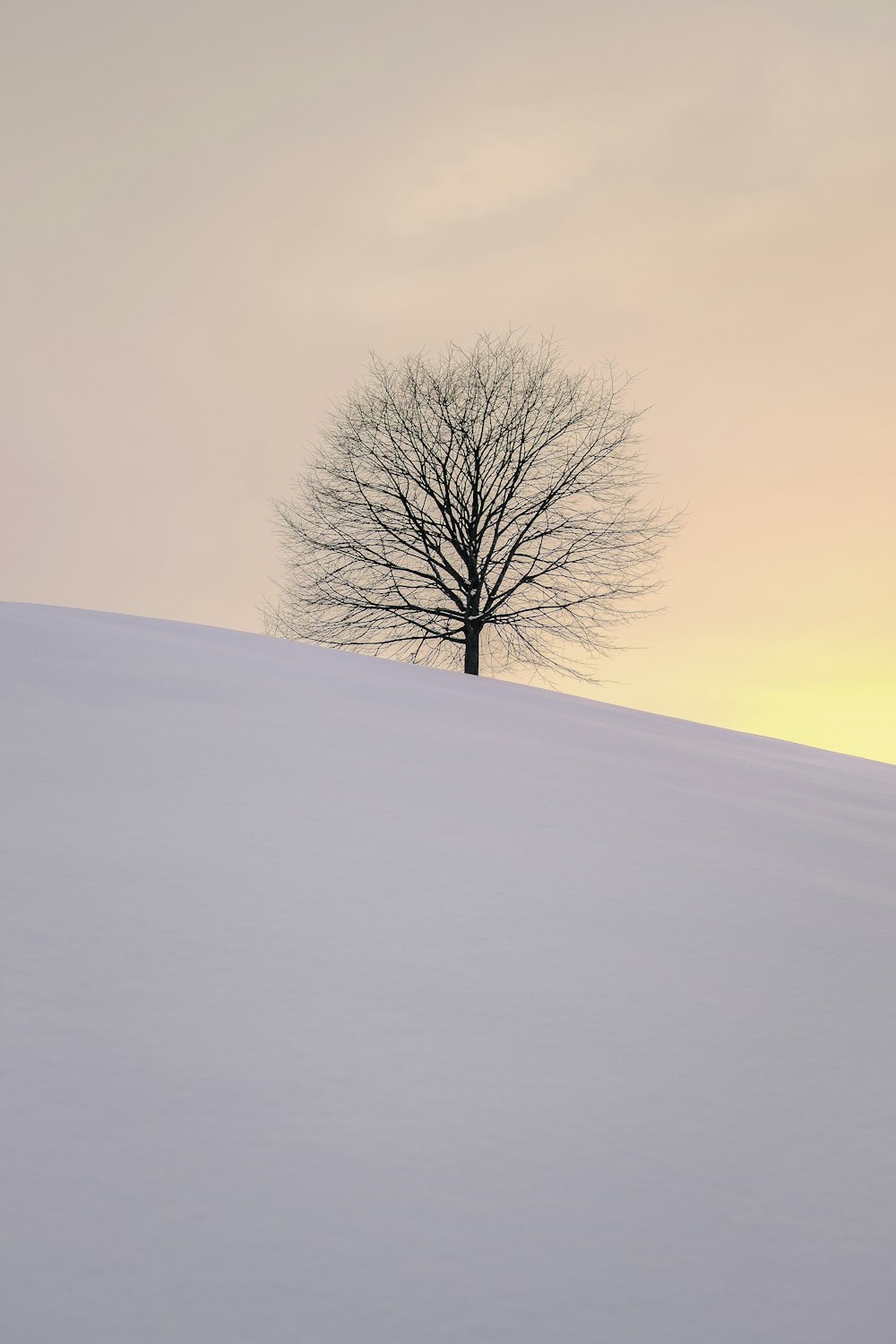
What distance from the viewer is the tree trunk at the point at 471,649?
639 inches

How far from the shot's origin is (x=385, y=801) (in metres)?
3.16

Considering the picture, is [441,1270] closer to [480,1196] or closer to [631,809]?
[480,1196]

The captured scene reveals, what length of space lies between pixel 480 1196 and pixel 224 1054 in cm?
47

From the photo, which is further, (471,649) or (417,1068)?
(471,649)

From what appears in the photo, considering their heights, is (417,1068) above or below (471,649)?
below

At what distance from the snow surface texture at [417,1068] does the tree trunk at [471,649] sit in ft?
42.0

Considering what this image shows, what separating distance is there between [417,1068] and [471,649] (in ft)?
48.2

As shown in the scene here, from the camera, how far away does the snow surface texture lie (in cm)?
120

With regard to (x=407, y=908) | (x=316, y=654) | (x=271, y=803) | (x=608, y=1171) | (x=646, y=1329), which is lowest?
(x=646, y=1329)

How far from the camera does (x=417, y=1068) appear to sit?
1.62m

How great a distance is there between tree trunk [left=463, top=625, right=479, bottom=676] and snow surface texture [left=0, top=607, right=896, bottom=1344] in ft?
42.0

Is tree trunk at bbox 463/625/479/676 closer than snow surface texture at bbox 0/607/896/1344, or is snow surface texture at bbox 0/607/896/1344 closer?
snow surface texture at bbox 0/607/896/1344

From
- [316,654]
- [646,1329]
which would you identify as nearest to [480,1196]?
[646,1329]

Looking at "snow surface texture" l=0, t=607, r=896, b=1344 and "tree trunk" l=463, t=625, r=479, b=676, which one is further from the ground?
"tree trunk" l=463, t=625, r=479, b=676
